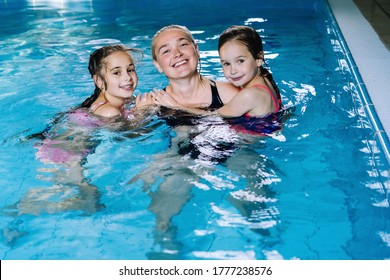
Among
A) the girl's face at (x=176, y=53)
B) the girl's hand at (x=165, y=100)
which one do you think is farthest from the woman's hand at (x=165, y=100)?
the girl's face at (x=176, y=53)

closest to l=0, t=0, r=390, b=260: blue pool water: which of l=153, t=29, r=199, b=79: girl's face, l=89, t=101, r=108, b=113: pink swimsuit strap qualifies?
l=89, t=101, r=108, b=113: pink swimsuit strap

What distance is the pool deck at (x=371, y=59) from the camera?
12.3 feet

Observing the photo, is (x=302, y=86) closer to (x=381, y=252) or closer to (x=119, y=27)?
(x=381, y=252)

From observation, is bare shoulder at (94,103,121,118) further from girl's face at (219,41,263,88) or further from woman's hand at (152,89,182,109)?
girl's face at (219,41,263,88)

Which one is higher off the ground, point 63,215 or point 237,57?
point 237,57

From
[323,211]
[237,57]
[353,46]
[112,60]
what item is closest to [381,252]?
[323,211]

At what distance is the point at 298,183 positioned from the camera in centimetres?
319

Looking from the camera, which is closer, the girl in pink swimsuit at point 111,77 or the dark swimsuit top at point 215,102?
the girl in pink swimsuit at point 111,77

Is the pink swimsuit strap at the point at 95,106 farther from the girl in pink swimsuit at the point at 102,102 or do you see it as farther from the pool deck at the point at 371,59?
the pool deck at the point at 371,59

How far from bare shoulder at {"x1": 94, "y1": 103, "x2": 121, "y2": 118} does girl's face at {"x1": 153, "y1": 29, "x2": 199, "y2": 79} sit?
1.50 ft

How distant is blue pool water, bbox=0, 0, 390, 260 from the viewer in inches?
104

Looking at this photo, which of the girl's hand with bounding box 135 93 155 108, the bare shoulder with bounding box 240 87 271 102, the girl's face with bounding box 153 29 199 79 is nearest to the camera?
the bare shoulder with bounding box 240 87 271 102

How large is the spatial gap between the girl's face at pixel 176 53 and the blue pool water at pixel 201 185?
0.38 meters
